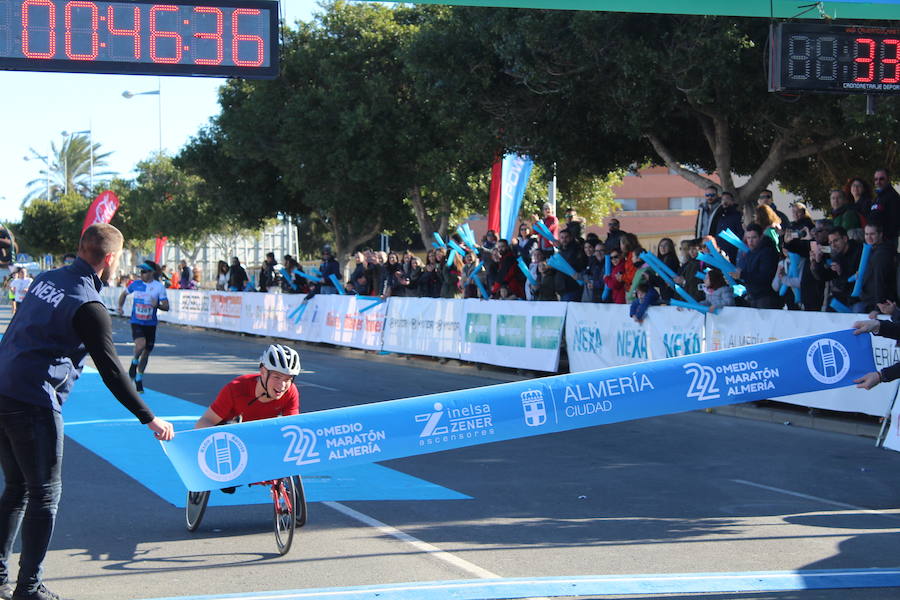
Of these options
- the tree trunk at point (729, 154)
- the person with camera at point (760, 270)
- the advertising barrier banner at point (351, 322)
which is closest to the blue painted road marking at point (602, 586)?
the person with camera at point (760, 270)

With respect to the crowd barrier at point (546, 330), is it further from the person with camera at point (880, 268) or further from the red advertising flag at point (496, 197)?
the red advertising flag at point (496, 197)

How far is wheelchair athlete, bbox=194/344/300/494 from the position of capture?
6.98 meters

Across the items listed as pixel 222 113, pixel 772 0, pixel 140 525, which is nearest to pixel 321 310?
pixel 222 113

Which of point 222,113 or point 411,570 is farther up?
point 222,113

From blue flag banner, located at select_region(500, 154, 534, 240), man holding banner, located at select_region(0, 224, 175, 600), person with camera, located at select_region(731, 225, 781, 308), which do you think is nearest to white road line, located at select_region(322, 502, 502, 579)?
man holding banner, located at select_region(0, 224, 175, 600)

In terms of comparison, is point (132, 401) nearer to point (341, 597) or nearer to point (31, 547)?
point (31, 547)

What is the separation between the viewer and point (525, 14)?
18.7 metres

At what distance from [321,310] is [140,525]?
64.6 feet

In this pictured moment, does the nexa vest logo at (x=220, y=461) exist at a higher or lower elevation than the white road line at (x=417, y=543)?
higher

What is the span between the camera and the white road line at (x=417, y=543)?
6.30 meters

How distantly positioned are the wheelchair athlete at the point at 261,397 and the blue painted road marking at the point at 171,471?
56.4 inches

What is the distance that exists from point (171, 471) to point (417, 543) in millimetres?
3541

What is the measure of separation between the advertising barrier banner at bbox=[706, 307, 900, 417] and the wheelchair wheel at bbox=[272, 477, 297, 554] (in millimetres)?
7156

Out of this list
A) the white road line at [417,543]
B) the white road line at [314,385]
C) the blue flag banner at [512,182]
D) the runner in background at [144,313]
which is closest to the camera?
the white road line at [417,543]
